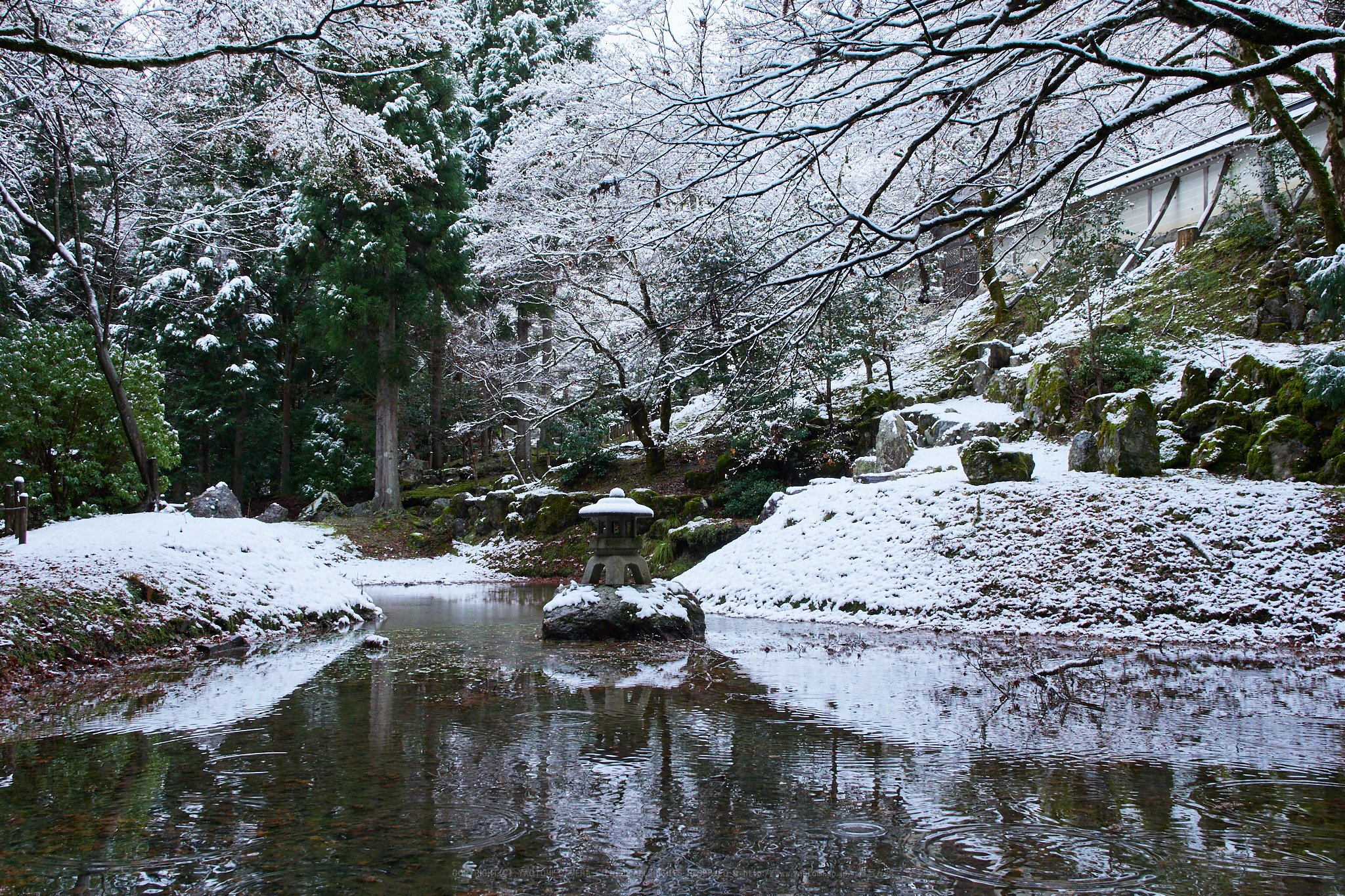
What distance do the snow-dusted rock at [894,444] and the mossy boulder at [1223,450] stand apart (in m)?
4.41

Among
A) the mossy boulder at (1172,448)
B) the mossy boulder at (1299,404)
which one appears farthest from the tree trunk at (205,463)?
the mossy boulder at (1299,404)

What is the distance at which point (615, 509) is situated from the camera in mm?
9000

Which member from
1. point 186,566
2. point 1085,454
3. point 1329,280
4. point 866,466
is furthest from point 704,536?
point 1329,280

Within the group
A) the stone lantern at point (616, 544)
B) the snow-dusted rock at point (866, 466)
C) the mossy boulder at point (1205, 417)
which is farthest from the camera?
the snow-dusted rock at point (866, 466)

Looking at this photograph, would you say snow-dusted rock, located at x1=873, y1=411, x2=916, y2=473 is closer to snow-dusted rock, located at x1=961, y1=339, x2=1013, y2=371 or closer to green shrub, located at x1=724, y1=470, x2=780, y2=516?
green shrub, located at x1=724, y1=470, x2=780, y2=516

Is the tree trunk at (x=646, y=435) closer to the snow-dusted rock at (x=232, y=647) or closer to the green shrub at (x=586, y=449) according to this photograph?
the green shrub at (x=586, y=449)

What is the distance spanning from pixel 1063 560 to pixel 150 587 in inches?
388

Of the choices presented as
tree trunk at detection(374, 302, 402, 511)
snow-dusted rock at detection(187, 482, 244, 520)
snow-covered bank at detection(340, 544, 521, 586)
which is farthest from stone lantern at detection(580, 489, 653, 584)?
tree trunk at detection(374, 302, 402, 511)

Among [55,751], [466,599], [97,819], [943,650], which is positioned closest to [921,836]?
[97,819]

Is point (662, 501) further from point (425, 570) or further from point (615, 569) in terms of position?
point (615, 569)

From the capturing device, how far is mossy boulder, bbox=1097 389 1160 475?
1045cm

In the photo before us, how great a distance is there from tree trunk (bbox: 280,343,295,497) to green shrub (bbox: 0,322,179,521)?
12.1 m

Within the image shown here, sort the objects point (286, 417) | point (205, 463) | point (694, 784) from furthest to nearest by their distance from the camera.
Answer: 1. point (205, 463)
2. point (286, 417)
3. point (694, 784)

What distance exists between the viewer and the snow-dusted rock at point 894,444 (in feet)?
45.5
